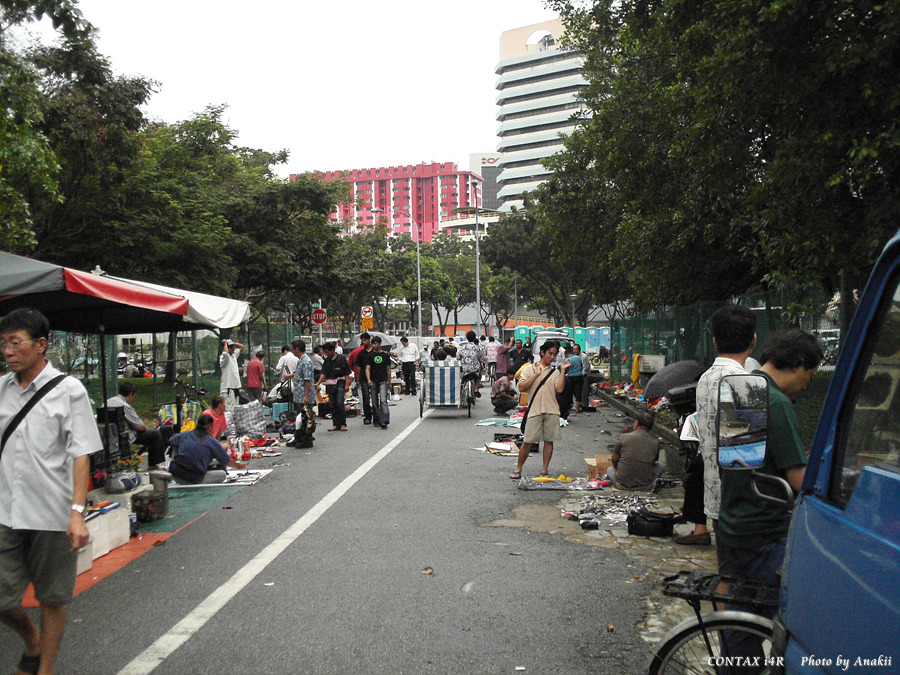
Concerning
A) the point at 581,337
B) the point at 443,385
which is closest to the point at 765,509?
the point at 443,385

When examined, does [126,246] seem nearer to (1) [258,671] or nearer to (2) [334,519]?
(2) [334,519]

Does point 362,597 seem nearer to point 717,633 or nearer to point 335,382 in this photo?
point 717,633

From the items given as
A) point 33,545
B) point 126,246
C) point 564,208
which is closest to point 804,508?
point 33,545

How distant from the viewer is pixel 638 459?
920 cm

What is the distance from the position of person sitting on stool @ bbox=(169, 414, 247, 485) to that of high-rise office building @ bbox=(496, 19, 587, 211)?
4365 inches

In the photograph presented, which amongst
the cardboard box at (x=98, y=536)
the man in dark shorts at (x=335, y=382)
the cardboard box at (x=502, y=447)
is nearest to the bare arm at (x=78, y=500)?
the cardboard box at (x=98, y=536)

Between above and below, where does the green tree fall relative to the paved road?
above

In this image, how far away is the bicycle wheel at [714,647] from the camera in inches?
111

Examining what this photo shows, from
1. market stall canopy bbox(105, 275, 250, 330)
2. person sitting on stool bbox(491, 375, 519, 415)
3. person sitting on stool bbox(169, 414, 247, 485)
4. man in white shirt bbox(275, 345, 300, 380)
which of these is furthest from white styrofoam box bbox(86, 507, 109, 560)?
person sitting on stool bbox(491, 375, 519, 415)

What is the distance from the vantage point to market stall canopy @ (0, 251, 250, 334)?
680 centimetres

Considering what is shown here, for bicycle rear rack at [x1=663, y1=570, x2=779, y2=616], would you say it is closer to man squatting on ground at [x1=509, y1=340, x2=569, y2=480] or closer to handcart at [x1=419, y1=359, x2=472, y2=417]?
man squatting on ground at [x1=509, y1=340, x2=569, y2=480]

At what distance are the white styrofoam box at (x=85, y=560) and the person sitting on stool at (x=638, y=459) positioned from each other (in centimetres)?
566

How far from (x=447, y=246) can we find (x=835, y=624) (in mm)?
84935

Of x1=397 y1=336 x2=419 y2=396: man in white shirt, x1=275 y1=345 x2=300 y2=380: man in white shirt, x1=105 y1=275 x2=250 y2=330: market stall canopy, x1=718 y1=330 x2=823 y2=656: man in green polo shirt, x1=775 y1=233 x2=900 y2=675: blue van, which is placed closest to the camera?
x1=775 y1=233 x2=900 y2=675: blue van
